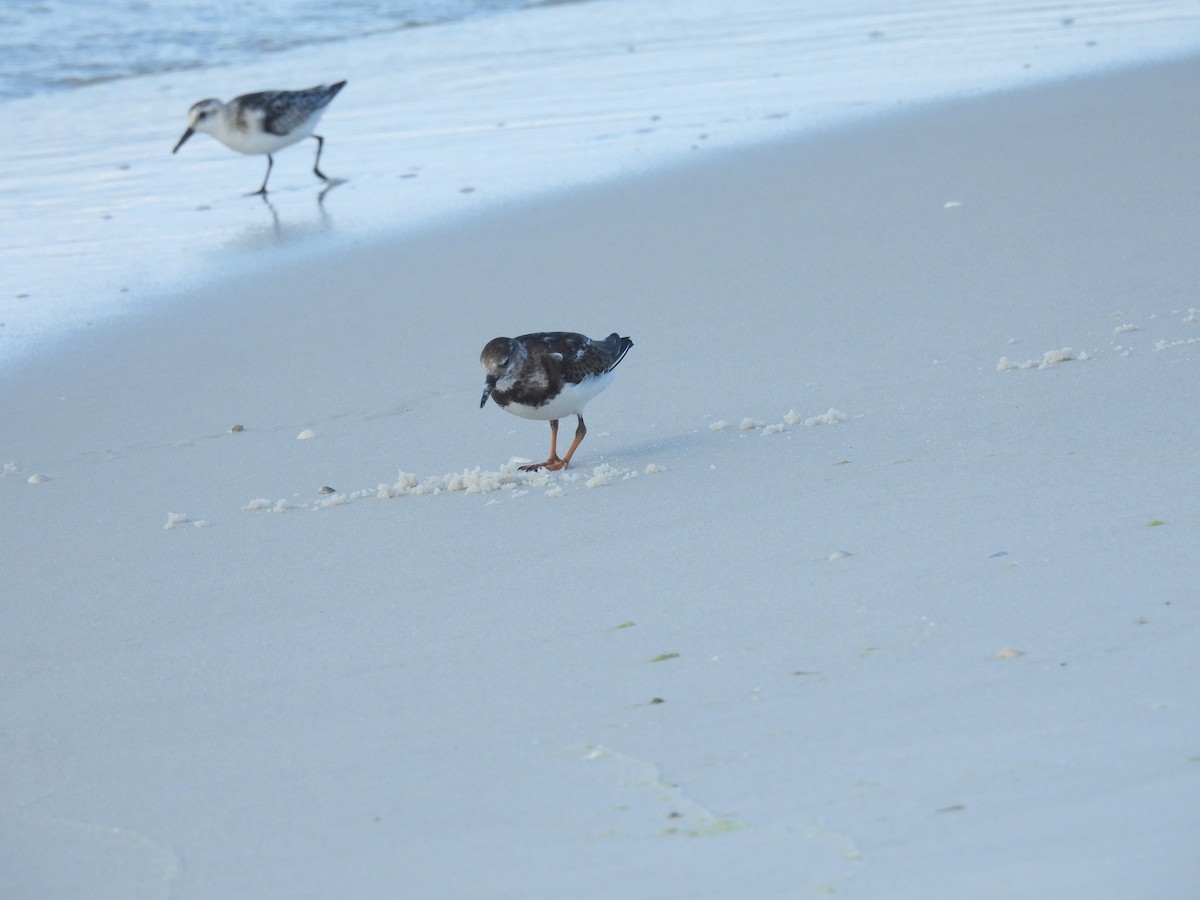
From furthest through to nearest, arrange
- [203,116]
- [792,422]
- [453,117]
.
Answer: [453,117] → [203,116] → [792,422]

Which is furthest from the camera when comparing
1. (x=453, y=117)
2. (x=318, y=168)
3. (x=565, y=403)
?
(x=453, y=117)

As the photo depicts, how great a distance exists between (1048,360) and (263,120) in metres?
7.24

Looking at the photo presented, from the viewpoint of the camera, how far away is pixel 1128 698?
9.26ft

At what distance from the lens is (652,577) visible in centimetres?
395

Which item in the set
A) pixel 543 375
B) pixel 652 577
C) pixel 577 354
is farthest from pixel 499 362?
pixel 652 577

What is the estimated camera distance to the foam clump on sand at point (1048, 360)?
17.4 ft

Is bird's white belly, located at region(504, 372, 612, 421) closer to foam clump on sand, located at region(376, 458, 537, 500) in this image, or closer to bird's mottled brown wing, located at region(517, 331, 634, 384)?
bird's mottled brown wing, located at region(517, 331, 634, 384)

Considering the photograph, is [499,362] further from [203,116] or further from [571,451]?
[203,116]

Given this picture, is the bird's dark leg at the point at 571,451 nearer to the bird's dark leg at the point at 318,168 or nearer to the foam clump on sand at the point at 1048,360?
the foam clump on sand at the point at 1048,360

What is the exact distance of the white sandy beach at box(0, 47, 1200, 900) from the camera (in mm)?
2648

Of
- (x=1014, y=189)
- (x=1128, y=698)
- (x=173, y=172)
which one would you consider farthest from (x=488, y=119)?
(x=1128, y=698)

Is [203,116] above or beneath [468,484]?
above

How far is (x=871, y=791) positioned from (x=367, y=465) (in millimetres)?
3013

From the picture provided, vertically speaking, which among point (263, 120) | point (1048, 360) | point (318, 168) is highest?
point (263, 120)
